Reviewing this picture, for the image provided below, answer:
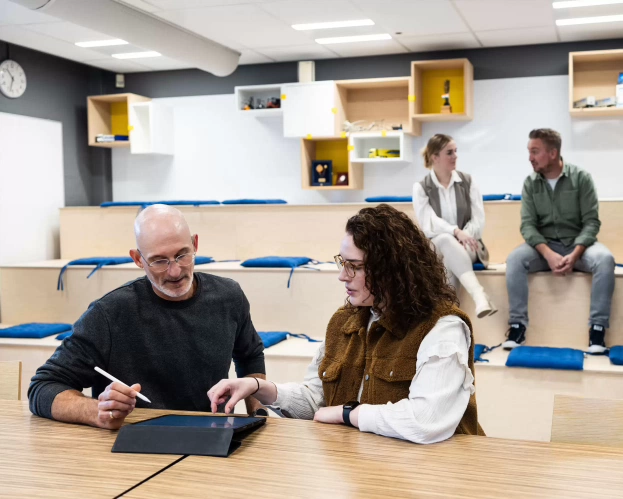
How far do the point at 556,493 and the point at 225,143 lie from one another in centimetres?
639

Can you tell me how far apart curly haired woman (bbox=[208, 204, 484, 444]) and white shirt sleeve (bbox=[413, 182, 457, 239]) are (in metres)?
2.67

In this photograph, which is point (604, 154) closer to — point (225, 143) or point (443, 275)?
point (225, 143)

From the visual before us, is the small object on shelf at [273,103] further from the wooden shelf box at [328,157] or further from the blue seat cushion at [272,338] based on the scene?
the blue seat cushion at [272,338]

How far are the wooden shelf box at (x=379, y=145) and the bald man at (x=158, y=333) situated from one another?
447 cm

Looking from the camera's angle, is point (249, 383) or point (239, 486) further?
point (249, 383)

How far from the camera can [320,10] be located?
203 inches

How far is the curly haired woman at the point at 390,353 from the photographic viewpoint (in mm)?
1613

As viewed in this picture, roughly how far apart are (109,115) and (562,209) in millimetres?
4842

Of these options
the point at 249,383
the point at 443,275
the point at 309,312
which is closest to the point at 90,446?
the point at 249,383

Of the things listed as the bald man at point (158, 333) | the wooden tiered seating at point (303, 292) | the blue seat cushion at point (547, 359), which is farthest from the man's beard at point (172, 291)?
the blue seat cushion at point (547, 359)

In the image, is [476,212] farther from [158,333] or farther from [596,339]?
[158,333]

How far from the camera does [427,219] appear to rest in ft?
15.1

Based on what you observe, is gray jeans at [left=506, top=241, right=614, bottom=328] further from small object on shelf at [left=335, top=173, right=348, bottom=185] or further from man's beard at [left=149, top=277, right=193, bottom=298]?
man's beard at [left=149, top=277, right=193, bottom=298]

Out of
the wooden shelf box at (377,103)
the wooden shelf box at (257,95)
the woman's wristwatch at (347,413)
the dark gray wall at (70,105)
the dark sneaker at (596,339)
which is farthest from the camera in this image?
the wooden shelf box at (257,95)
